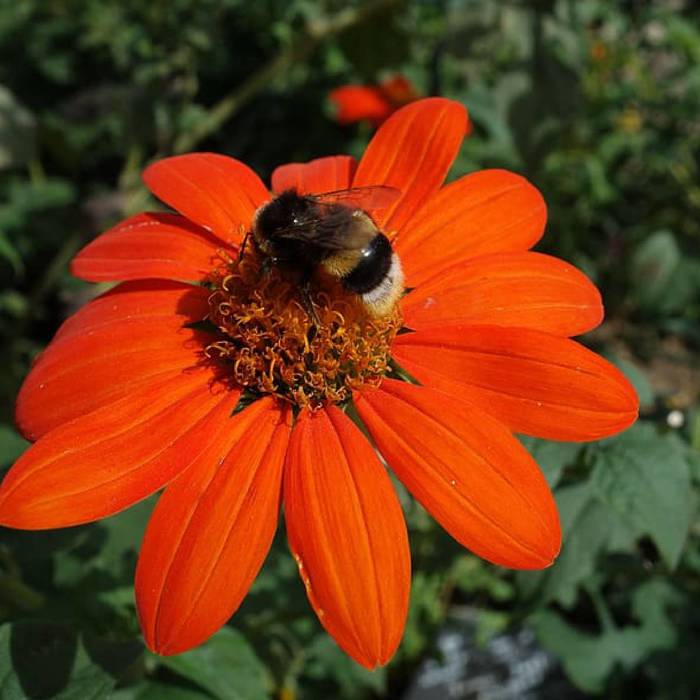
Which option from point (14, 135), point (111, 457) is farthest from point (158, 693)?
point (14, 135)

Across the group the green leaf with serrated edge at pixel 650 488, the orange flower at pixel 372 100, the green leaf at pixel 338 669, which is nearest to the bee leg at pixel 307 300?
the green leaf with serrated edge at pixel 650 488

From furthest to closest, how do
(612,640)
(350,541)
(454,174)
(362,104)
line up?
(362,104) → (454,174) → (612,640) → (350,541)

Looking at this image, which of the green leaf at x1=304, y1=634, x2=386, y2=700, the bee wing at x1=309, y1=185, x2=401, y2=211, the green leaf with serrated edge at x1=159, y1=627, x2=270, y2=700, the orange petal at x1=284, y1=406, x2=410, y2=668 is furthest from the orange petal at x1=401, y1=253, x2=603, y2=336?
the green leaf at x1=304, y1=634, x2=386, y2=700

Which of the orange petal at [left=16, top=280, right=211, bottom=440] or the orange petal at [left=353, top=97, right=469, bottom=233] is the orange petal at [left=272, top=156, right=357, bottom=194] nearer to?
the orange petal at [left=353, top=97, right=469, bottom=233]

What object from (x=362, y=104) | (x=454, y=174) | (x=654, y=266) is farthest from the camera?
(x=654, y=266)

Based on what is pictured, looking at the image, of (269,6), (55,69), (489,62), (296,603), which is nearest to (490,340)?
(296,603)

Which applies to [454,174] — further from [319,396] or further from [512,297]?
[319,396]

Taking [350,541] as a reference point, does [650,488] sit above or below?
below

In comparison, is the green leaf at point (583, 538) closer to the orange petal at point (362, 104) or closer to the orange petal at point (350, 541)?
the orange petal at point (350, 541)
